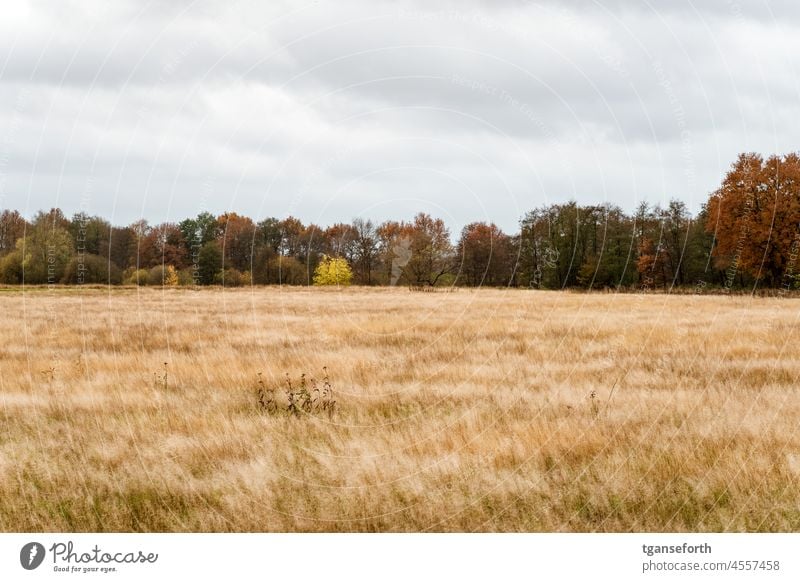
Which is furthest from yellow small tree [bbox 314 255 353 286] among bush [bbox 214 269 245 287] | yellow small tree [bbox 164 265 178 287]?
yellow small tree [bbox 164 265 178 287]

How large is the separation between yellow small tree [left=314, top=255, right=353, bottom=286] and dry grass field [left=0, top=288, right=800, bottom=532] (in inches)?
2201

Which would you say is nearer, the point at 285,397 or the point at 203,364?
the point at 285,397

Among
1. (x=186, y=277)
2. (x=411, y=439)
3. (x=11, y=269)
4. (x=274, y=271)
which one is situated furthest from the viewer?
(x=274, y=271)

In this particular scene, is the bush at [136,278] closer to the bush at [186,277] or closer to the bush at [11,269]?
the bush at [186,277]

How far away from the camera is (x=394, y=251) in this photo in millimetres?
68250

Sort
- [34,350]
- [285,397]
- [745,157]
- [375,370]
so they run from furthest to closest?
[745,157], [34,350], [375,370], [285,397]

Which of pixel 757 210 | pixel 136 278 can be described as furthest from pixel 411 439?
pixel 136 278

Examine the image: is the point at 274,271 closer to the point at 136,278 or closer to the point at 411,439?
the point at 136,278

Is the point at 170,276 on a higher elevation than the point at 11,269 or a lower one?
lower

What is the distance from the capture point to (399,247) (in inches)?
2653

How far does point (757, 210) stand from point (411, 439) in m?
46.7

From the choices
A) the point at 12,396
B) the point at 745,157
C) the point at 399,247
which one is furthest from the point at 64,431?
the point at 399,247

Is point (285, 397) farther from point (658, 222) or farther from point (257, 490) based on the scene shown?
point (658, 222)

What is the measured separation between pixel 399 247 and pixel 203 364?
52822mm
